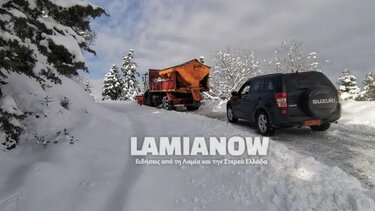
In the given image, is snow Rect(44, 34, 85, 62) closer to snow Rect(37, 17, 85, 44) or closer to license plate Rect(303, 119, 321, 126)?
snow Rect(37, 17, 85, 44)

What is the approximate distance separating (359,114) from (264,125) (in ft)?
17.1

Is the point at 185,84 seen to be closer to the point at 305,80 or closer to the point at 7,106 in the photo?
the point at 305,80

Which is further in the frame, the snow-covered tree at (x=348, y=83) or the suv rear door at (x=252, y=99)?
the snow-covered tree at (x=348, y=83)

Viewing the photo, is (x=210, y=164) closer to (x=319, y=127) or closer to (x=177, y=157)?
(x=177, y=157)

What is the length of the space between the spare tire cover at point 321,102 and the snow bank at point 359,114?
10.2 ft

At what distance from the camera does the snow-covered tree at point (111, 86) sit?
57.5 metres

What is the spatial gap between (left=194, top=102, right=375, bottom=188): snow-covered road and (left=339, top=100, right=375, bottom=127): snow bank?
119mm

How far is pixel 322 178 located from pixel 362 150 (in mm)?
3062

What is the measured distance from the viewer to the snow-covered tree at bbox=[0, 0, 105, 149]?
5.59 m

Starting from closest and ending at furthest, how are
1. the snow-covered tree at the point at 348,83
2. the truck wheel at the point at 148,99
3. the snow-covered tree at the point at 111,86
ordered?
the truck wheel at the point at 148,99 → the snow-covered tree at the point at 348,83 → the snow-covered tree at the point at 111,86

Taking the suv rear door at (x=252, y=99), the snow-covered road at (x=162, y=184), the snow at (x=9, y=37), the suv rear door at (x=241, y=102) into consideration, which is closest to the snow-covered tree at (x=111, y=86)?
the suv rear door at (x=241, y=102)

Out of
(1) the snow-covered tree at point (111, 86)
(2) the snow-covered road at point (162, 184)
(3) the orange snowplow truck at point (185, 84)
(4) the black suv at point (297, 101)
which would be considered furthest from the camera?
(1) the snow-covered tree at point (111, 86)

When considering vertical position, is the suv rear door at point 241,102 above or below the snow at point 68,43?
below

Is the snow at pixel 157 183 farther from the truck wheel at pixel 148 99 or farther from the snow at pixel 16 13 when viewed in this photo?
the truck wheel at pixel 148 99
